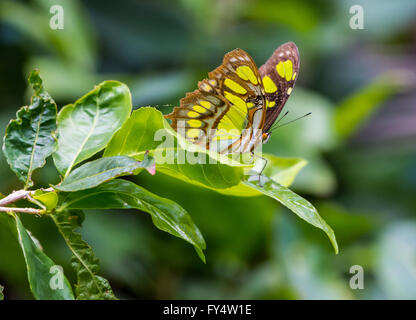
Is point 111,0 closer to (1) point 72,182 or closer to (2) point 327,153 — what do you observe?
(2) point 327,153

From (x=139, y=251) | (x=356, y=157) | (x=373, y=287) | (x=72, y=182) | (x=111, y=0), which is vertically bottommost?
(x=373, y=287)

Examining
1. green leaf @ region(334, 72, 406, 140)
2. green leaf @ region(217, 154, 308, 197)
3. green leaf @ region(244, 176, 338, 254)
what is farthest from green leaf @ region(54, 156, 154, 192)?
green leaf @ region(334, 72, 406, 140)

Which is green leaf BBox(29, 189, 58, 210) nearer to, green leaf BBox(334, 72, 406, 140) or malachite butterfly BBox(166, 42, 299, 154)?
malachite butterfly BBox(166, 42, 299, 154)

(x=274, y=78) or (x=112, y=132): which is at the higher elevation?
(x=274, y=78)

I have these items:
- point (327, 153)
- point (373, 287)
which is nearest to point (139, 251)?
point (373, 287)

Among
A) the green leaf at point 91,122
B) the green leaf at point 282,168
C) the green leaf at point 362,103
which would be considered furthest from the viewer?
the green leaf at point 362,103

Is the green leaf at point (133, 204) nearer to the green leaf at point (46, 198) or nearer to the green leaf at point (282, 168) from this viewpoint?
the green leaf at point (46, 198)

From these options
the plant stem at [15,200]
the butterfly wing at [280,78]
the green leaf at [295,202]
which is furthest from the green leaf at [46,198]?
the butterfly wing at [280,78]
